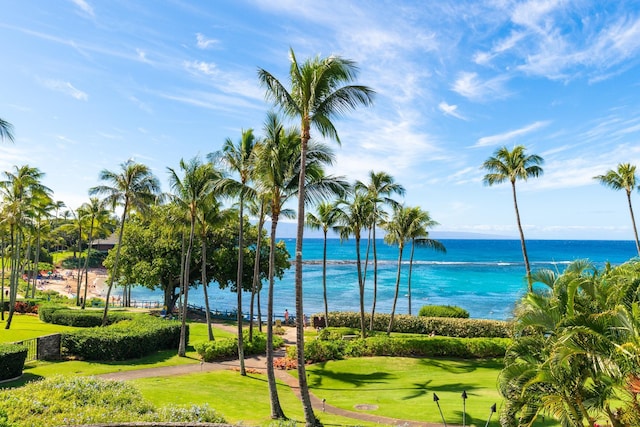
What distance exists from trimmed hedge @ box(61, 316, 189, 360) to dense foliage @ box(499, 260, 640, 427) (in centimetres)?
2033

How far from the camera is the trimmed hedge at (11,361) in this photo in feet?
59.6

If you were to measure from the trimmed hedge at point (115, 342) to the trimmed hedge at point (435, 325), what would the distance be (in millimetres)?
17463

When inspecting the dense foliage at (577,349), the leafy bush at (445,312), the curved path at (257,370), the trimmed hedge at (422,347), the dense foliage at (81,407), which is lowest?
the curved path at (257,370)

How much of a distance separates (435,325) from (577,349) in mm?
28009

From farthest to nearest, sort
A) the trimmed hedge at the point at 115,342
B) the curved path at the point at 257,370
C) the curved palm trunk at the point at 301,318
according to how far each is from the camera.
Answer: the trimmed hedge at the point at 115,342 → the curved path at the point at 257,370 → the curved palm trunk at the point at 301,318

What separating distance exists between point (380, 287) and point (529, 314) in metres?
84.3

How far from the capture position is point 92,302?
53.3 metres

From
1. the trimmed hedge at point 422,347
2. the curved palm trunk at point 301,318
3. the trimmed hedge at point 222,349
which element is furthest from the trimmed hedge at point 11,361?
the trimmed hedge at point 422,347

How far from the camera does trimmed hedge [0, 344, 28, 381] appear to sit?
18156 mm

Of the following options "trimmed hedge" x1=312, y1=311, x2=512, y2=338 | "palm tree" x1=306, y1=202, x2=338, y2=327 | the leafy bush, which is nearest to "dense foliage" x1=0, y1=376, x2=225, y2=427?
"palm tree" x1=306, y1=202, x2=338, y2=327

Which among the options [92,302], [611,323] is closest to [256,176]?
[611,323]

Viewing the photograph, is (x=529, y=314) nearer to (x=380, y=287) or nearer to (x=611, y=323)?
(x=611, y=323)

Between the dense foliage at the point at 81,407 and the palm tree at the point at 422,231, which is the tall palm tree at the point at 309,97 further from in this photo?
the palm tree at the point at 422,231

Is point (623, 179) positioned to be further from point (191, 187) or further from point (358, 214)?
point (191, 187)
